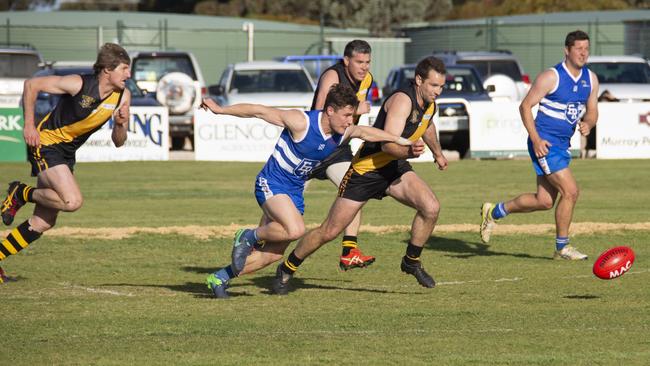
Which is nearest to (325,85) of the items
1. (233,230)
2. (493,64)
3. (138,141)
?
(233,230)

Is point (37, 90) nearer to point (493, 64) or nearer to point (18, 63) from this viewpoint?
point (18, 63)

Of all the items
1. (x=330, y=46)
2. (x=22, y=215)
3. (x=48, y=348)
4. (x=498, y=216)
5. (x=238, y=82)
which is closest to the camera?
(x=48, y=348)

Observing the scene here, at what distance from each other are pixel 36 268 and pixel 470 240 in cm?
510

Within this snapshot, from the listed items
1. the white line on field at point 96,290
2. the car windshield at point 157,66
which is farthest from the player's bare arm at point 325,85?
the car windshield at point 157,66

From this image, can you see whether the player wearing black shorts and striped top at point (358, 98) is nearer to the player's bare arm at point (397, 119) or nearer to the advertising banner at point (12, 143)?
the player's bare arm at point (397, 119)

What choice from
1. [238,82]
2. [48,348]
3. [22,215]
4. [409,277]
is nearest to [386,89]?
[238,82]

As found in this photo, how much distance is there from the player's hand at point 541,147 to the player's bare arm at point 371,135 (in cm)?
288

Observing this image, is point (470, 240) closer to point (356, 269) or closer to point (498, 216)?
point (498, 216)

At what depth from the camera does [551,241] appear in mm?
14234

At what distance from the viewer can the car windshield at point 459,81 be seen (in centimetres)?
2741

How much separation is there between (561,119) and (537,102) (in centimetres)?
34

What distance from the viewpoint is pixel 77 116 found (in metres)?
10.8

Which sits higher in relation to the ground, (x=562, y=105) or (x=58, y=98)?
(x=562, y=105)

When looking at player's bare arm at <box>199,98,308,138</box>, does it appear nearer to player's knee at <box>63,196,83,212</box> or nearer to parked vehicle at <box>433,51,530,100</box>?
player's knee at <box>63,196,83,212</box>
